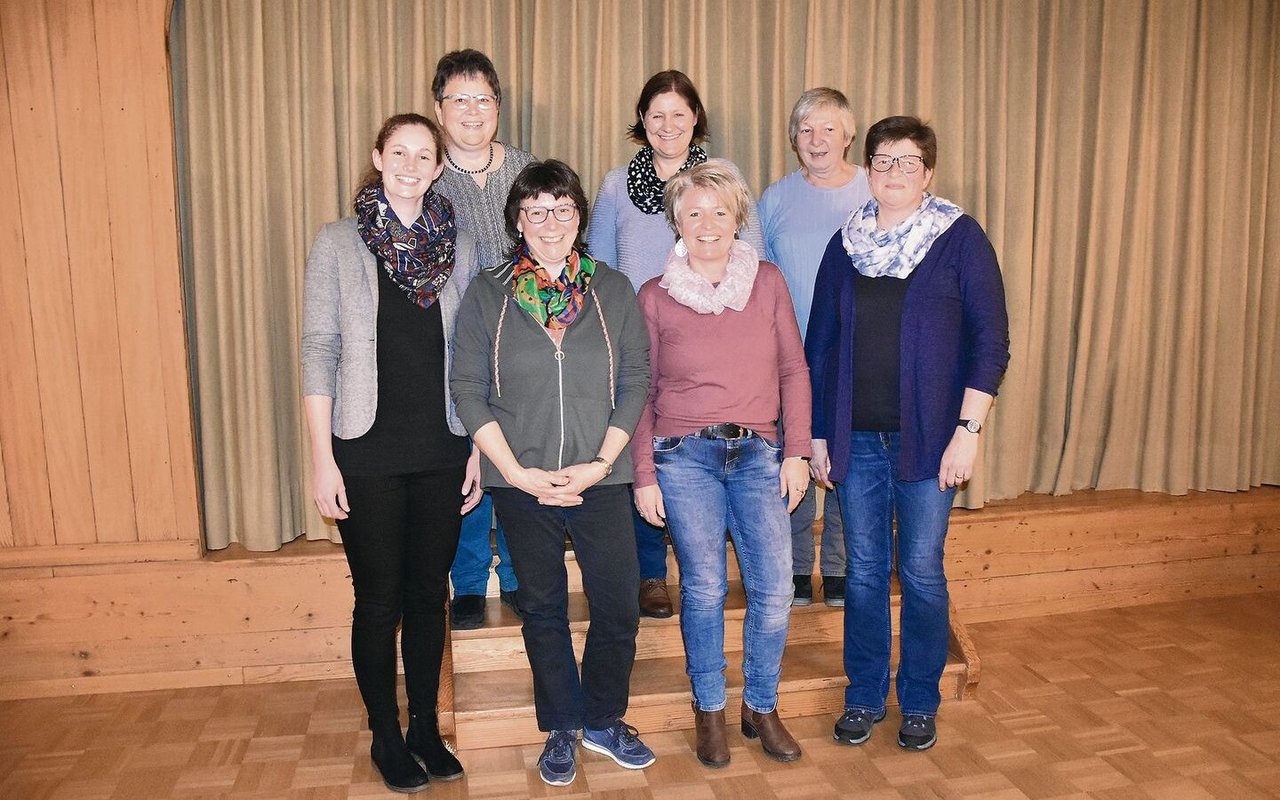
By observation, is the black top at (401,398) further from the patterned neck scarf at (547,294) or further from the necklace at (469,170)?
the necklace at (469,170)

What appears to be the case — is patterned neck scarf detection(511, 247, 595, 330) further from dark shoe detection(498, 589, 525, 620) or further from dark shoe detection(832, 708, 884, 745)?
dark shoe detection(832, 708, 884, 745)

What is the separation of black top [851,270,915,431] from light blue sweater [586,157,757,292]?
14.8 inches

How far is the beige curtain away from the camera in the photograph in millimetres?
3197

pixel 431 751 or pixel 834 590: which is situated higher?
pixel 834 590

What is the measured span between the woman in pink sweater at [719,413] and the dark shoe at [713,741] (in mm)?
129

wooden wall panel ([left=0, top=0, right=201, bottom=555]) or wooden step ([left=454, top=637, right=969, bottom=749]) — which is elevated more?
wooden wall panel ([left=0, top=0, right=201, bottom=555])

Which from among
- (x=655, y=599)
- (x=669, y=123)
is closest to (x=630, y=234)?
(x=669, y=123)

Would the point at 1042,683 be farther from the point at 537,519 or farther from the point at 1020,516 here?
the point at 537,519

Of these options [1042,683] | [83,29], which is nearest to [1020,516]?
[1042,683]

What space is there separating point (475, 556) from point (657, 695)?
718 mm

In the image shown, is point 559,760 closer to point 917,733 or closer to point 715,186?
point 917,733

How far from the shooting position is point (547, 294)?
7.30ft

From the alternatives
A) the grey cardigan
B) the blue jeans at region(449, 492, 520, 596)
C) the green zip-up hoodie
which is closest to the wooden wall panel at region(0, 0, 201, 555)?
the blue jeans at region(449, 492, 520, 596)

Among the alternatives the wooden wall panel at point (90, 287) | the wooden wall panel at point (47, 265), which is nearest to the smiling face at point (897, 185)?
the wooden wall panel at point (90, 287)
